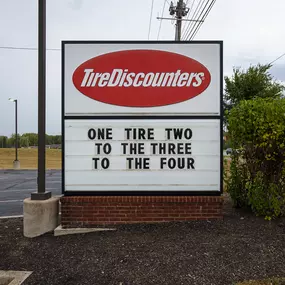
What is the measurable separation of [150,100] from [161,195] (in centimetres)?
174

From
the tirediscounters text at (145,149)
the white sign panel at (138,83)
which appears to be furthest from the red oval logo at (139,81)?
the tirediscounters text at (145,149)

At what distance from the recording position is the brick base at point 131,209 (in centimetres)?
557

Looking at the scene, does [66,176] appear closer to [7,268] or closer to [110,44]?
[7,268]

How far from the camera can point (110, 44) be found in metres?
5.78

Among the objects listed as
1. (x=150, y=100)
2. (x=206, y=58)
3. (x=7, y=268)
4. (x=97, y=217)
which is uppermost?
(x=206, y=58)

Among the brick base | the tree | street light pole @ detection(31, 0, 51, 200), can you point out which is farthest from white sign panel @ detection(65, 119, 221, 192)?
the tree

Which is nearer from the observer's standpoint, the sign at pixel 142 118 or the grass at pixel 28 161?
the sign at pixel 142 118

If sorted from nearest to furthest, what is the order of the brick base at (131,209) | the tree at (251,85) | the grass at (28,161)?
1. the brick base at (131,209)
2. the tree at (251,85)
3. the grass at (28,161)

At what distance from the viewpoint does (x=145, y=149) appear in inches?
222

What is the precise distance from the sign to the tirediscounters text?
0.06 feet

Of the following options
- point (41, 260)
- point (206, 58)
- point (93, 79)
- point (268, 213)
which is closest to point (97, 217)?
point (41, 260)

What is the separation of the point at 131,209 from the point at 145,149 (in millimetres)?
1100

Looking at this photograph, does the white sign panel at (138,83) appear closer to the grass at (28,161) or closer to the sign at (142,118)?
the sign at (142,118)

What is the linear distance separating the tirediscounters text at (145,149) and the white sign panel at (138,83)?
0.37 metres
